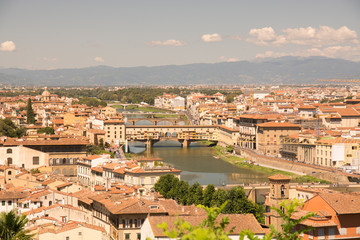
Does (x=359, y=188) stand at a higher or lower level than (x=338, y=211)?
lower

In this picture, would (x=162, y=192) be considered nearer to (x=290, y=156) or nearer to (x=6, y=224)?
(x=6, y=224)

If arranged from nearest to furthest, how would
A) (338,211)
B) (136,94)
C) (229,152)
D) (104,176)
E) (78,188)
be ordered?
1. (338,211)
2. (78,188)
3. (104,176)
4. (229,152)
5. (136,94)

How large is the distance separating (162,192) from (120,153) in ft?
59.6

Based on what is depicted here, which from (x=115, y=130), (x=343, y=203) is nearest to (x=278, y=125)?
(x=115, y=130)

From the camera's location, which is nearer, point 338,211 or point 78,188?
point 338,211

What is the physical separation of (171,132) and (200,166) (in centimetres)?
1848

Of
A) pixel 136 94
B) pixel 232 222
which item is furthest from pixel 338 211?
pixel 136 94

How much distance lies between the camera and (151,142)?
54.5 metres

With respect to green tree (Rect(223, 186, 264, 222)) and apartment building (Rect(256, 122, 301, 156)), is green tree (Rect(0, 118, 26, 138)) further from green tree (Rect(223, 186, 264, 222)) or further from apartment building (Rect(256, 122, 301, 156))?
green tree (Rect(223, 186, 264, 222))

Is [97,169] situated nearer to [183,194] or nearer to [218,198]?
[183,194]

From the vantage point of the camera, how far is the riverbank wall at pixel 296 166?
3324 cm

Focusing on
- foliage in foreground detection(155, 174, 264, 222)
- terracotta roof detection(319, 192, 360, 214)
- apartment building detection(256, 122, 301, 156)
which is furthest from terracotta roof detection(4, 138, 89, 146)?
terracotta roof detection(319, 192, 360, 214)

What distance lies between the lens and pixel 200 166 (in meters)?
38.7

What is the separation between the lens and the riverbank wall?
33241 mm
